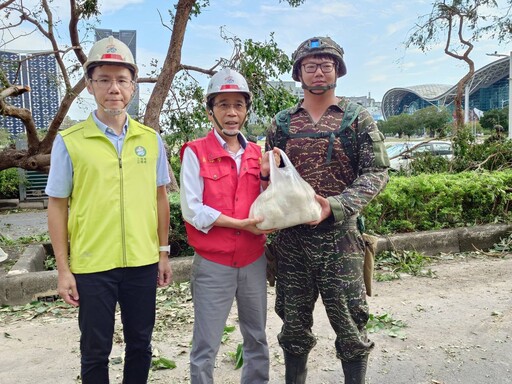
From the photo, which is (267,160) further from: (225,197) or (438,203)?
(438,203)

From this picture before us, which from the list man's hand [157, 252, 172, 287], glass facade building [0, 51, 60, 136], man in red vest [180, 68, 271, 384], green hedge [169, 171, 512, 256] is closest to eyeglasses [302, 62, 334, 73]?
man in red vest [180, 68, 271, 384]

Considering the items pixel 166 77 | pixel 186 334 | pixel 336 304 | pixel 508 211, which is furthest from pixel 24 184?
pixel 336 304

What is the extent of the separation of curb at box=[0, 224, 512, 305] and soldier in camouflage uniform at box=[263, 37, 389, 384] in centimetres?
249

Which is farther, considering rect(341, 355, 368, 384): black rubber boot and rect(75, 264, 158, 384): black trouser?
rect(341, 355, 368, 384): black rubber boot

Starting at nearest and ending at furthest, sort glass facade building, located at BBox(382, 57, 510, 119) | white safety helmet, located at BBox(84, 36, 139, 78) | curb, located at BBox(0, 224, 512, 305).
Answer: white safety helmet, located at BBox(84, 36, 139, 78), curb, located at BBox(0, 224, 512, 305), glass facade building, located at BBox(382, 57, 510, 119)

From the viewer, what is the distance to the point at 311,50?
7.59 feet

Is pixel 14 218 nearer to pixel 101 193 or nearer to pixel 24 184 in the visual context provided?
pixel 24 184

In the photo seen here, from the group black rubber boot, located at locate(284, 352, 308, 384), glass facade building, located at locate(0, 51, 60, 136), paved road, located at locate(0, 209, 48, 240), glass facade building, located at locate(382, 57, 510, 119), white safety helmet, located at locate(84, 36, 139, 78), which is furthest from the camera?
glass facade building, located at locate(382, 57, 510, 119)

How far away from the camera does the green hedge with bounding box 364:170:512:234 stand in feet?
20.4

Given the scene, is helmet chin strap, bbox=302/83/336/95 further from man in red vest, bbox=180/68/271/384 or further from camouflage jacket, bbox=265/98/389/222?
man in red vest, bbox=180/68/271/384

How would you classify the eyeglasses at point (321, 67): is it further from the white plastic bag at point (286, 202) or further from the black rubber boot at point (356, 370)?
the black rubber boot at point (356, 370)

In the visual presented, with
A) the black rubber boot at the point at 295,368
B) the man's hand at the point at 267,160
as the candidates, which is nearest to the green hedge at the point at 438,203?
the black rubber boot at the point at 295,368

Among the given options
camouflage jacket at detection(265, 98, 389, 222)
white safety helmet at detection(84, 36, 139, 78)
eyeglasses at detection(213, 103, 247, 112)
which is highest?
white safety helmet at detection(84, 36, 139, 78)

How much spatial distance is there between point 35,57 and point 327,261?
714cm
